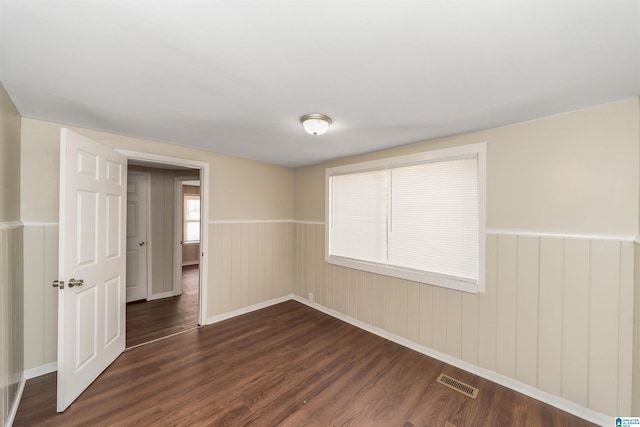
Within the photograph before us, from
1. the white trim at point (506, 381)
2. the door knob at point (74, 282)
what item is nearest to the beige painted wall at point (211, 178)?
the door knob at point (74, 282)

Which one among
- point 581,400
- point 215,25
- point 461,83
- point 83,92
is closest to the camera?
point 215,25

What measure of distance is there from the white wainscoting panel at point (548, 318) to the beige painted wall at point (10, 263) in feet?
11.2

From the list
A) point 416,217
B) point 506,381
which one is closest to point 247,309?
point 416,217

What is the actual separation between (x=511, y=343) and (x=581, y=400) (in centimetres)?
51

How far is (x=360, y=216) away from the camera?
345cm

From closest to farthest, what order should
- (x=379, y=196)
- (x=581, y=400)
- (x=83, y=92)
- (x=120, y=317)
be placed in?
(x=83, y=92) → (x=581, y=400) → (x=120, y=317) → (x=379, y=196)

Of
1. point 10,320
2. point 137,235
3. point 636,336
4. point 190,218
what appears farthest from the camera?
point 190,218

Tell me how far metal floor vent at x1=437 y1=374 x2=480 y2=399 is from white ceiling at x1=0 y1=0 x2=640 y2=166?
93.7 inches

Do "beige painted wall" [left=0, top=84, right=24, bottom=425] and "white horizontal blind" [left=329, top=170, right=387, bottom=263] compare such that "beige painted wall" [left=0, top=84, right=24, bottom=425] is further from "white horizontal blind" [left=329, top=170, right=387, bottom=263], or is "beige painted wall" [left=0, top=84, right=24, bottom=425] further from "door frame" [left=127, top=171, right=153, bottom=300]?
"white horizontal blind" [left=329, top=170, right=387, bottom=263]

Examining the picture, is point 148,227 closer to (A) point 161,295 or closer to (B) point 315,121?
(A) point 161,295

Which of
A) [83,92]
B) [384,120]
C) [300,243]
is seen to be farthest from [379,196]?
[83,92]

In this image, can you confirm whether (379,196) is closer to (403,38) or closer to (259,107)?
(259,107)

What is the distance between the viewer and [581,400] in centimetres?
189

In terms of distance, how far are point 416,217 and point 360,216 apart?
0.82m
